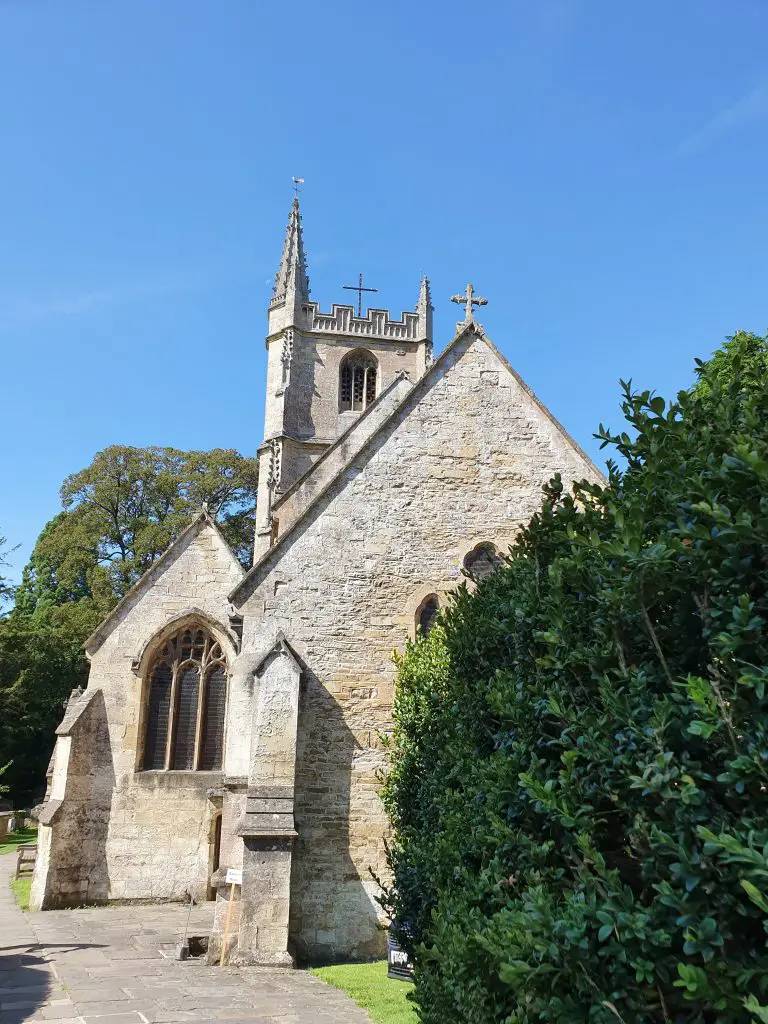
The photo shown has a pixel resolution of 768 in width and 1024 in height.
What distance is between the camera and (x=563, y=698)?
455cm

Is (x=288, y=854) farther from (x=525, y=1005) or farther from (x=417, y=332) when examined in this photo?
(x=417, y=332)

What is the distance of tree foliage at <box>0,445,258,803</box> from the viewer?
3475cm

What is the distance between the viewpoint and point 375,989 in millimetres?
9602

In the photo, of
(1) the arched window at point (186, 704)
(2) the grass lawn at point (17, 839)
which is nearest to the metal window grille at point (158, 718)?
(1) the arched window at point (186, 704)

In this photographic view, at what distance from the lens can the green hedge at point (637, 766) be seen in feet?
10.5

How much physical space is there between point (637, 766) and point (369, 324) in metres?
33.6

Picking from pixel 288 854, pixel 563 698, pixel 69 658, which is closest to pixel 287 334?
pixel 69 658

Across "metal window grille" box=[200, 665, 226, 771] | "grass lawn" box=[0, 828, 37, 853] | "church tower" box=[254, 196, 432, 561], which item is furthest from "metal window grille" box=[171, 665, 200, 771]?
"church tower" box=[254, 196, 432, 561]

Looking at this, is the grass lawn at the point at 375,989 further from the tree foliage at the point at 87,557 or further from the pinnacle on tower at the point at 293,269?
the pinnacle on tower at the point at 293,269

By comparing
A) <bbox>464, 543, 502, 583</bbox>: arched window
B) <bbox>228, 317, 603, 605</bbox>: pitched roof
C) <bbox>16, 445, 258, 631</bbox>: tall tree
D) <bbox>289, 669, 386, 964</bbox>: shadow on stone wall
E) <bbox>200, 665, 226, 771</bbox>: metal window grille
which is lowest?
<bbox>289, 669, 386, 964</bbox>: shadow on stone wall

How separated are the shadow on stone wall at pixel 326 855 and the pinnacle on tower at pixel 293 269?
87.5 ft

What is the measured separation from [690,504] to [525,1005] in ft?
8.38

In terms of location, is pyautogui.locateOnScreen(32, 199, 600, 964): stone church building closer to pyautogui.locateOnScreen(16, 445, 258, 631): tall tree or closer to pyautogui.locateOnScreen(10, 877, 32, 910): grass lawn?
pyautogui.locateOnScreen(10, 877, 32, 910): grass lawn

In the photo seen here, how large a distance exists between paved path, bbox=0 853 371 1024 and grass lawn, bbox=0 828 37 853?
53.2 feet
